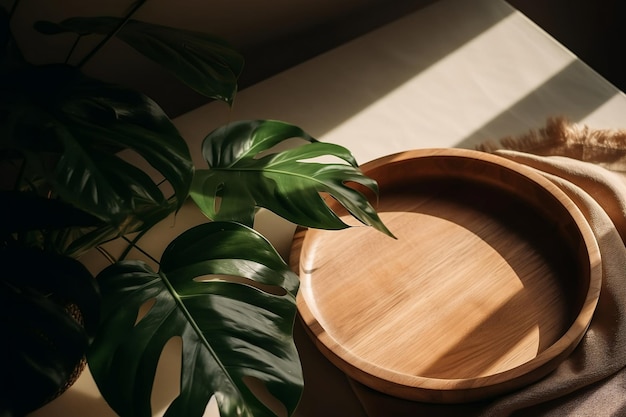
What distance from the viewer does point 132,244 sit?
0.63m

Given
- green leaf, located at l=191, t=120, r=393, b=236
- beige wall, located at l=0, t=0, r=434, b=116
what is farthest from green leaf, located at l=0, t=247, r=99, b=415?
beige wall, located at l=0, t=0, r=434, b=116

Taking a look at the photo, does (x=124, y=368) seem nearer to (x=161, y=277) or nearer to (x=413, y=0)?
(x=161, y=277)

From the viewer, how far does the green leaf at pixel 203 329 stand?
500mm

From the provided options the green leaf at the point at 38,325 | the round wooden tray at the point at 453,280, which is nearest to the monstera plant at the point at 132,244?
the green leaf at the point at 38,325

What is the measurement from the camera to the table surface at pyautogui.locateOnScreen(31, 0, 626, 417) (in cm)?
98

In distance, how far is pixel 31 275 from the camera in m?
0.48

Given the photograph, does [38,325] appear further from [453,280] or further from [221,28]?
[221,28]

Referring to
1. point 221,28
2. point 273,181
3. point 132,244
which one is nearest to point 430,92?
point 221,28

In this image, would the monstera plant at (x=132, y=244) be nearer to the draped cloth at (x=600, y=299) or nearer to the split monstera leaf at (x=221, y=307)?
the split monstera leaf at (x=221, y=307)

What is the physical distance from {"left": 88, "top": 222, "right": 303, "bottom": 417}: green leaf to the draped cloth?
198 mm

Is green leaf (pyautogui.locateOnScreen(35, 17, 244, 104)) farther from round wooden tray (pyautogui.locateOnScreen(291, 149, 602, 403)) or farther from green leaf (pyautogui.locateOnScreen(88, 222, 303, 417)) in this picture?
round wooden tray (pyautogui.locateOnScreen(291, 149, 602, 403))

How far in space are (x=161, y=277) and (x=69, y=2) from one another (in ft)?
A: 1.65

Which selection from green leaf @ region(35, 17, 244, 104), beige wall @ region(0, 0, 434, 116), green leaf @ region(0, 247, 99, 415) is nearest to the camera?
green leaf @ region(0, 247, 99, 415)

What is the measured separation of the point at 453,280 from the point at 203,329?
1.16 ft
